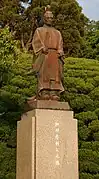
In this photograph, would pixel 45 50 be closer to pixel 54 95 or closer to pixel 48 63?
pixel 48 63

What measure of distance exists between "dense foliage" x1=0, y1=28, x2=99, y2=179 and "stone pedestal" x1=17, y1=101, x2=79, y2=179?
3255mm

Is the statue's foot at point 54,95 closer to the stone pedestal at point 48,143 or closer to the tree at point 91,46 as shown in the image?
the stone pedestal at point 48,143

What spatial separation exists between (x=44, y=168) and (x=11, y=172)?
12.4ft

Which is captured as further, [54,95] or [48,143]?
[54,95]

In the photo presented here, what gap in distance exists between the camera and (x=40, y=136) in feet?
21.7

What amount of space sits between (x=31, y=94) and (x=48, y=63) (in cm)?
594

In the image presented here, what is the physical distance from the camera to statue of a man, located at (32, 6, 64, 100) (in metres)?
6.96

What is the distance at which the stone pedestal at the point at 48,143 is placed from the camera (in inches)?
257

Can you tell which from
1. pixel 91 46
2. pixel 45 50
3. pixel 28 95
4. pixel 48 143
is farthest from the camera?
pixel 91 46

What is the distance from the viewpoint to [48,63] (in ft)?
22.9

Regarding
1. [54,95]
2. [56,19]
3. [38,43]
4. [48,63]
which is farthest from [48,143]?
[56,19]

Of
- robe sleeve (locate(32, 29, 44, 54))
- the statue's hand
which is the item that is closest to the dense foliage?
robe sleeve (locate(32, 29, 44, 54))

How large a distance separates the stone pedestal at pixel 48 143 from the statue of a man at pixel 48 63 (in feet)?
0.75

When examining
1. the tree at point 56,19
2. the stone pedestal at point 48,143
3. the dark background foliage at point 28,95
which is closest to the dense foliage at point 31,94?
the dark background foliage at point 28,95
